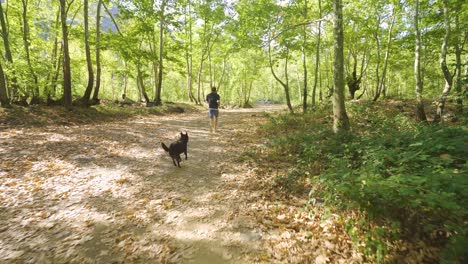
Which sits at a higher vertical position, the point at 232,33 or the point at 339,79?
the point at 232,33

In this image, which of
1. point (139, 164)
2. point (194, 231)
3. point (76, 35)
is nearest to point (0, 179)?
point (139, 164)

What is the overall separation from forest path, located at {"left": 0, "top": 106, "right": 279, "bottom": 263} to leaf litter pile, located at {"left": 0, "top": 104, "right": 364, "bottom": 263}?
0.02 m

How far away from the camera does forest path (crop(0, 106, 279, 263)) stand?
3.56 m

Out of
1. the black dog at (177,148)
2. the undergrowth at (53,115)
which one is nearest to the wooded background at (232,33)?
the undergrowth at (53,115)

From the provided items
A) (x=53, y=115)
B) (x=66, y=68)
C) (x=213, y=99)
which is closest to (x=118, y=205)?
(x=213, y=99)

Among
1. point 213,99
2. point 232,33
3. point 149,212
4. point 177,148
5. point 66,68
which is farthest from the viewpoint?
point 232,33

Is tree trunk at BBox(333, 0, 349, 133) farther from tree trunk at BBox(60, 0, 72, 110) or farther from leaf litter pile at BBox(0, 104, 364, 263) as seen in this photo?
tree trunk at BBox(60, 0, 72, 110)

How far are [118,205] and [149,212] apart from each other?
0.80 m

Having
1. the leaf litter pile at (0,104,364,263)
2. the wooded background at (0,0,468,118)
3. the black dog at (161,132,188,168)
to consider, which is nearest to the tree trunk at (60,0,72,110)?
the wooded background at (0,0,468,118)

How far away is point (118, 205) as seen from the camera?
15.9 feet

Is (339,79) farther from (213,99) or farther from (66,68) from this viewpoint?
(66,68)

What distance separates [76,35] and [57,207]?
1461 centimetres

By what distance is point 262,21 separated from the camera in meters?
14.6

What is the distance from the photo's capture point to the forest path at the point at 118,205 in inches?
140
